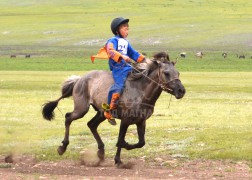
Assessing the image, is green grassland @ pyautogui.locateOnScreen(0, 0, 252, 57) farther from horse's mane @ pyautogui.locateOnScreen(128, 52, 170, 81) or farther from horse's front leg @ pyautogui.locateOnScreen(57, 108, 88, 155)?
horse's mane @ pyautogui.locateOnScreen(128, 52, 170, 81)

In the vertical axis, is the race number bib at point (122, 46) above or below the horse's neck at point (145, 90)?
above

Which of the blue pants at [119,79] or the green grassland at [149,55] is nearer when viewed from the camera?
the blue pants at [119,79]

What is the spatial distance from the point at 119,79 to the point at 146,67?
0.54m

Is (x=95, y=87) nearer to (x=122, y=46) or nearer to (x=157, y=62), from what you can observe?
(x=122, y=46)

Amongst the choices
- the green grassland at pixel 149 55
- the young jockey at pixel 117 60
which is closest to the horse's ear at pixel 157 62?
the young jockey at pixel 117 60

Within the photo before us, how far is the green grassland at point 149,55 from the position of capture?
1641cm

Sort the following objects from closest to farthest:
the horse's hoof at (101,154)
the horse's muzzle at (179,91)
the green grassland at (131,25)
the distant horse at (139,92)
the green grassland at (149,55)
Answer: the horse's muzzle at (179,91) → the distant horse at (139,92) → the horse's hoof at (101,154) → the green grassland at (149,55) → the green grassland at (131,25)

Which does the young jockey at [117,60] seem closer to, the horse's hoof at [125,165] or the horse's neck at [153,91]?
the horse's neck at [153,91]

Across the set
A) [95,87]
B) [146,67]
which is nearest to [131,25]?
[95,87]

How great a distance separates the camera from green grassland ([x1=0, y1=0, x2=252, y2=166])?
16.4 meters

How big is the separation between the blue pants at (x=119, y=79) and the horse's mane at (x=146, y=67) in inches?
3.8

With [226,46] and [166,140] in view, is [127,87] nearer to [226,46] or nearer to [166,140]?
[166,140]

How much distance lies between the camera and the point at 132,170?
523 inches

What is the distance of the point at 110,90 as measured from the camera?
13.8 metres
